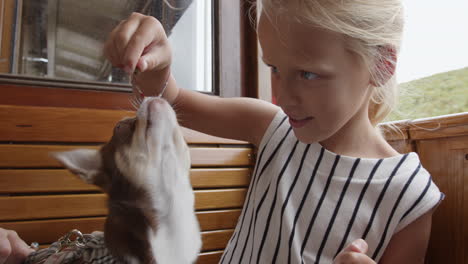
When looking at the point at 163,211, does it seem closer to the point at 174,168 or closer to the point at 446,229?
the point at 174,168

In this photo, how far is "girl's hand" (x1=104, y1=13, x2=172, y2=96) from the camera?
0.67 metres

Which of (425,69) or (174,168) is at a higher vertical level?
(425,69)

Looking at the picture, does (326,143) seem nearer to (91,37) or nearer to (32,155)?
(32,155)

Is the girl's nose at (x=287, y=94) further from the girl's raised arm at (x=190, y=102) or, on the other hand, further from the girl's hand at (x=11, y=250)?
the girl's hand at (x=11, y=250)

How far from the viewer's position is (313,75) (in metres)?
0.67

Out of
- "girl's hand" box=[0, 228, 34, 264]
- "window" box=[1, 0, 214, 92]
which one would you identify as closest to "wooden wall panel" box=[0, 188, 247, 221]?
"girl's hand" box=[0, 228, 34, 264]

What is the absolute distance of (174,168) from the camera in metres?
0.88

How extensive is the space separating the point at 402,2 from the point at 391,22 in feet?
0.27

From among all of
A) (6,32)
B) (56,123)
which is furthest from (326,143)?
(6,32)

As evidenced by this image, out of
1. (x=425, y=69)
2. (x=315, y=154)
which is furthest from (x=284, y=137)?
(x=425, y=69)

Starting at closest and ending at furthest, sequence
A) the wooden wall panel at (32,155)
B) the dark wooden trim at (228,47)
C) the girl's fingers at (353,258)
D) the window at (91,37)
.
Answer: the girl's fingers at (353,258) < the wooden wall panel at (32,155) < the window at (91,37) < the dark wooden trim at (228,47)

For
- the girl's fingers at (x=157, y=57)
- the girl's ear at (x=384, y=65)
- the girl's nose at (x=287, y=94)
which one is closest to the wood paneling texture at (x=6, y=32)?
the girl's fingers at (x=157, y=57)

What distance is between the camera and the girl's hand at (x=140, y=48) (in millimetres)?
669

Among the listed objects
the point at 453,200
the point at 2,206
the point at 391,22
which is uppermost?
the point at 391,22
